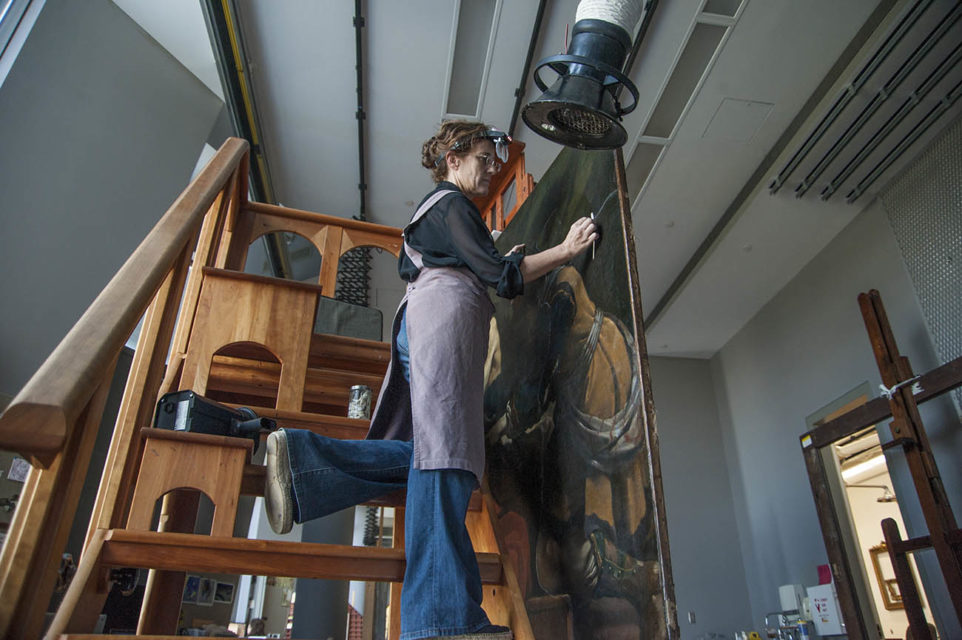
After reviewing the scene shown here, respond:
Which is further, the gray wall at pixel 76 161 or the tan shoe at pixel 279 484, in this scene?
the gray wall at pixel 76 161

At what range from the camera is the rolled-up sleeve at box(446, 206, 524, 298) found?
1761 millimetres

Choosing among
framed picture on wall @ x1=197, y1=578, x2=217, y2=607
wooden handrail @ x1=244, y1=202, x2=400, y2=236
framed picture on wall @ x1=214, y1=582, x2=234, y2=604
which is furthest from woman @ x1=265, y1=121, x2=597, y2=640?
framed picture on wall @ x1=214, y1=582, x2=234, y2=604

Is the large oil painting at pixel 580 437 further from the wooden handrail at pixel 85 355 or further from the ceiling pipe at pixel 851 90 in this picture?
the ceiling pipe at pixel 851 90

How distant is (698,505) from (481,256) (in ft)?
23.0

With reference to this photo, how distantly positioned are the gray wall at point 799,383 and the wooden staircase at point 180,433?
4.54 m

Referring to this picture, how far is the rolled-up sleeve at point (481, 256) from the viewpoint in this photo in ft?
5.78

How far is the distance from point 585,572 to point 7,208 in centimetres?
333

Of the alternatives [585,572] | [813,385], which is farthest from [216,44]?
[813,385]

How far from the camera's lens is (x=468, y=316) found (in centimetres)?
172

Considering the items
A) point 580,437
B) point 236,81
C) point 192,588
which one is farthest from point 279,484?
point 236,81

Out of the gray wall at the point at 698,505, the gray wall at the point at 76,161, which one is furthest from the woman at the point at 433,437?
the gray wall at the point at 698,505

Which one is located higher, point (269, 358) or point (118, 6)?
point (118, 6)

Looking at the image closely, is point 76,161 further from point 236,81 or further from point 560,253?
point 560,253

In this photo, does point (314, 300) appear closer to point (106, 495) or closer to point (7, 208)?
point (106, 495)
